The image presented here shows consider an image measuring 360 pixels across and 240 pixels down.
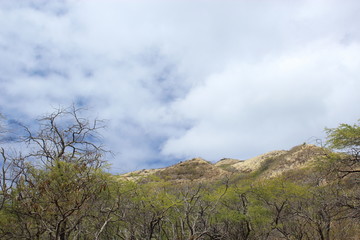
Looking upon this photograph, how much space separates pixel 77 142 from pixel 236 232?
1572cm

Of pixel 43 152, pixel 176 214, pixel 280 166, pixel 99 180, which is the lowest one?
pixel 176 214

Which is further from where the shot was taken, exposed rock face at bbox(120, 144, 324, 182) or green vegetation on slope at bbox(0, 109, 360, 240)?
exposed rock face at bbox(120, 144, 324, 182)

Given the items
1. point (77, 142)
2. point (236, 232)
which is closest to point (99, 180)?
point (77, 142)

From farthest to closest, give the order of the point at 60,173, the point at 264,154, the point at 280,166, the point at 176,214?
the point at 264,154
the point at 280,166
the point at 176,214
the point at 60,173

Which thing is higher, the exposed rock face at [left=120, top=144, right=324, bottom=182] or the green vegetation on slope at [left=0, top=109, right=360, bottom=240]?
the exposed rock face at [left=120, top=144, right=324, bottom=182]

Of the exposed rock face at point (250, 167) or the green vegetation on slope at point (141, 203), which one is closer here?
the green vegetation on slope at point (141, 203)

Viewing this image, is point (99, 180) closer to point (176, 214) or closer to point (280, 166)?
point (176, 214)

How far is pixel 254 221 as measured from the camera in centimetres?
2156

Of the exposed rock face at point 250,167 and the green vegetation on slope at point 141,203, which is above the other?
the exposed rock face at point 250,167

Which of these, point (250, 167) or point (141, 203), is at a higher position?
point (250, 167)

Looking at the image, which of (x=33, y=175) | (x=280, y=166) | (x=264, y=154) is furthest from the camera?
(x=264, y=154)

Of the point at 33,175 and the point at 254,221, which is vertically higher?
the point at 33,175

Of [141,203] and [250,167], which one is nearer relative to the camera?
[141,203]

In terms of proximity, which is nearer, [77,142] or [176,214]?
[77,142]
